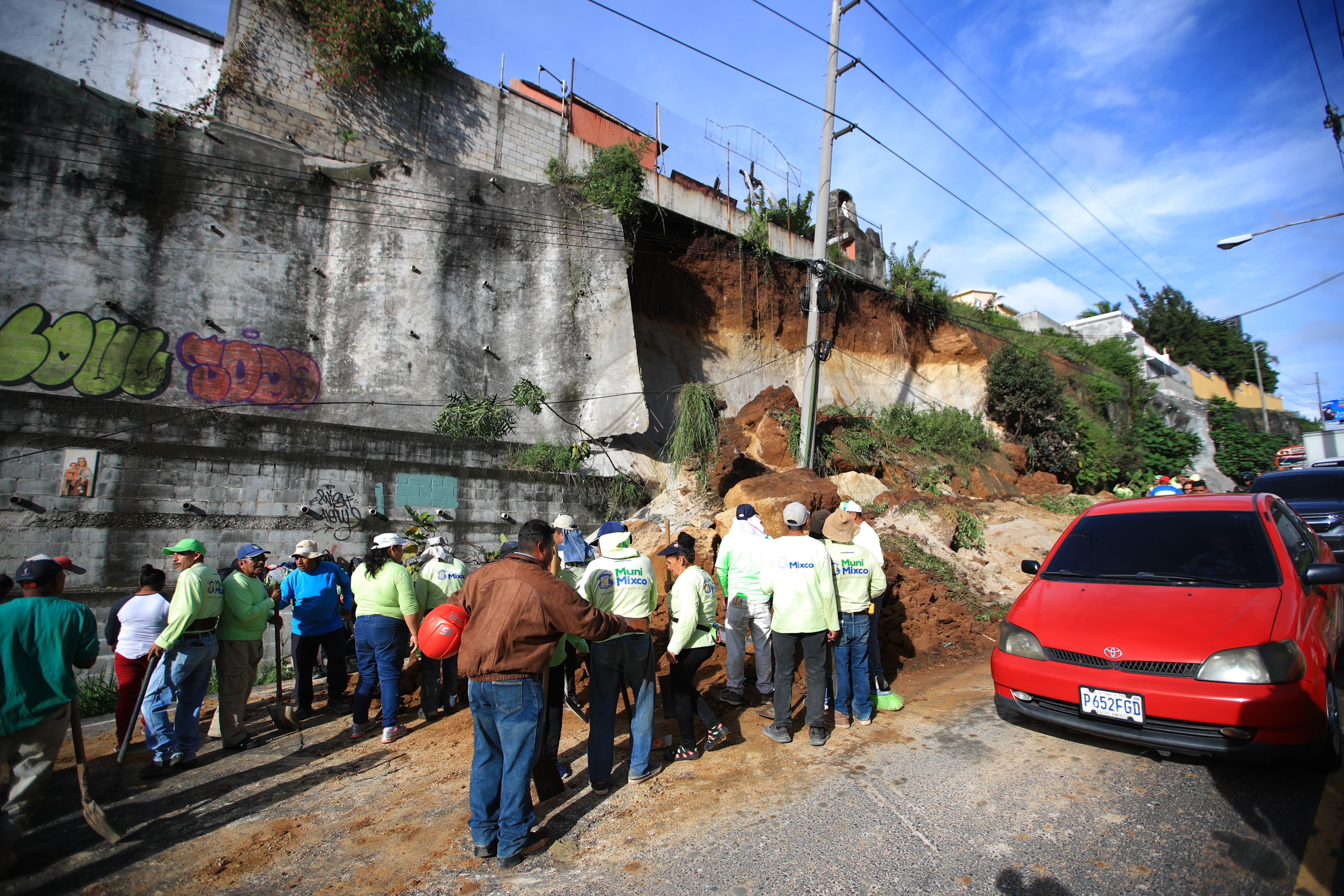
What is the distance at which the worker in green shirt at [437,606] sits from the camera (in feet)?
20.6

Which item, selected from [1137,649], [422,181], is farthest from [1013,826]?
[422,181]

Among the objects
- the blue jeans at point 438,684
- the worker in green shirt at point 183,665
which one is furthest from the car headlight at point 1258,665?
the worker in green shirt at point 183,665

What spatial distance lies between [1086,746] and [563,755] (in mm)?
3855

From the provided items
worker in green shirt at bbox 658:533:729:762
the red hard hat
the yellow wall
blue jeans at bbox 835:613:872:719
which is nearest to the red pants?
the red hard hat

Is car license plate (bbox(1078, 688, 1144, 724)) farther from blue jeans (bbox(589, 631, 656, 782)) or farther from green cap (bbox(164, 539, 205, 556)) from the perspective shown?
green cap (bbox(164, 539, 205, 556))

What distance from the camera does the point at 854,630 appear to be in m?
5.36

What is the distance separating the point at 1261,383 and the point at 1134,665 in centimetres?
3896

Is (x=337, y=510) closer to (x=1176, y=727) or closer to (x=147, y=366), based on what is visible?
(x=147, y=366)

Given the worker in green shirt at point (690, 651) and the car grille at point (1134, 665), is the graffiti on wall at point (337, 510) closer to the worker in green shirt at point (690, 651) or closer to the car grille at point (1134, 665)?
the worker in green shirt at point (690, 651)

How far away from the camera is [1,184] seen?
10398mm

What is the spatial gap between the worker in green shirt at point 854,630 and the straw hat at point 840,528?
3.7 inches

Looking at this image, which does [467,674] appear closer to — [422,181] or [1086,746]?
[1086,746]

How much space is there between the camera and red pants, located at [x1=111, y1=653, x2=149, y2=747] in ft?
17.5

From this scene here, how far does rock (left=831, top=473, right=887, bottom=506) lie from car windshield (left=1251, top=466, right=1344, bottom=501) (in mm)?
5468
